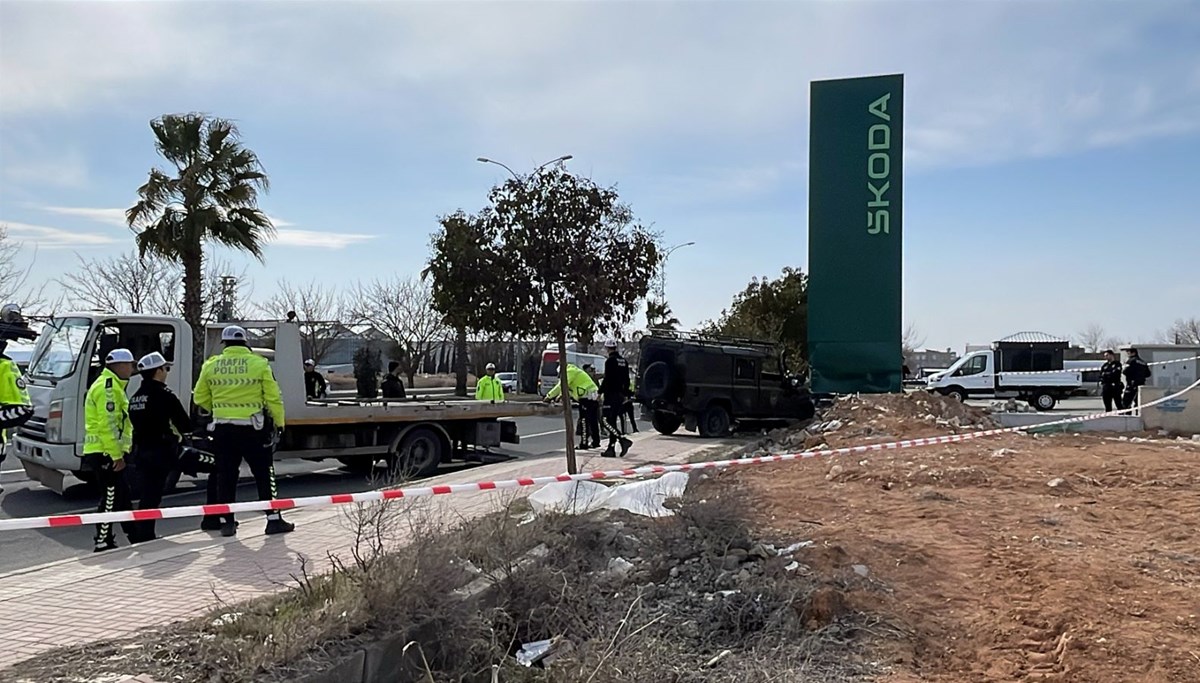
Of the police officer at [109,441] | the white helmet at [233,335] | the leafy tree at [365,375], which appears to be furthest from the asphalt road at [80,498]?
the leafy tree at [365,375]

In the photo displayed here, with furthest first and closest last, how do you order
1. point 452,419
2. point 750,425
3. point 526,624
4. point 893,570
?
1. point 750,425
2. point 452,419
3. point 893,570
4. point 526,624

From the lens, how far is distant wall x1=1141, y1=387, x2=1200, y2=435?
16.8 metres

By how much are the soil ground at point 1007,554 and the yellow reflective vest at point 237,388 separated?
4170 millimetres

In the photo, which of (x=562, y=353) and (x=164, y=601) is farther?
(x=562, y=353)

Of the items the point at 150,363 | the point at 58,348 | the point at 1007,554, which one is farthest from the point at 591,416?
the point at 1007,554

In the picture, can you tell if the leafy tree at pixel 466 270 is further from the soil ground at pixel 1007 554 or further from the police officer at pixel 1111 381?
the police officer at pixel 1111 381

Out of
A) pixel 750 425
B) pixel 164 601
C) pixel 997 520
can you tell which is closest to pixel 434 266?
pixel 164 601

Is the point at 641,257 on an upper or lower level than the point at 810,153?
lower

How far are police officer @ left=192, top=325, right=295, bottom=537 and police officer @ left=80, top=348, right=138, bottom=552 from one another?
64 cm

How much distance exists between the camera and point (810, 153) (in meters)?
17.3

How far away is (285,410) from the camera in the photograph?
1265cm

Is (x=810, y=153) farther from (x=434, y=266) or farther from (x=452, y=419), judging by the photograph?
(x=434, y=266)

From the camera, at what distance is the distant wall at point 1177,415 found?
55.2 feet

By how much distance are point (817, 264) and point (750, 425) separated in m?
5.07
